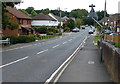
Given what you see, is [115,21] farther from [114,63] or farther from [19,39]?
[114,63]

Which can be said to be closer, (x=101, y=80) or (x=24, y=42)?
(x=101, y=80)

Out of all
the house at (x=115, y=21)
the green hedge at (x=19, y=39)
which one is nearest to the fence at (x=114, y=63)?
the green hedge at (x=19, y=39)

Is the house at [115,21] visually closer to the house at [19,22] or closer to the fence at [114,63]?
the house at [19,22]

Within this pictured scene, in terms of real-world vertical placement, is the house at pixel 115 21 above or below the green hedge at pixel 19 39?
above

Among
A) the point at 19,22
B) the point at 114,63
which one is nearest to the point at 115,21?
the point at 19,22

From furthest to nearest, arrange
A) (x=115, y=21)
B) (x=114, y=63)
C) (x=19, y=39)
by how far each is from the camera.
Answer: (x=115, y=21)
(x=19, y=39)
(x=114, y=63)

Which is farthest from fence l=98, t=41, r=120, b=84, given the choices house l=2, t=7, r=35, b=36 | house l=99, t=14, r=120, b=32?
house l=99, t=14, r=120, b=32

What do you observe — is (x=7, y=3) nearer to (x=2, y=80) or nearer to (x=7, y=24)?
(x=7, y=24)

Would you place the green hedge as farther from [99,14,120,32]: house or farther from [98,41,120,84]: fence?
[99,14,120,32]: house

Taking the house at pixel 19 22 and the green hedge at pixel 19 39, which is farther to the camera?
the house at pixel 19 22

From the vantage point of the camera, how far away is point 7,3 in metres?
27.9

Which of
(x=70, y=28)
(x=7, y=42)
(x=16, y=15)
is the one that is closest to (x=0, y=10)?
(x=7, y=42)

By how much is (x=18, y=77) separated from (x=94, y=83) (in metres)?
3.57

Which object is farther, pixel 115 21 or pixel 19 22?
pixel 115 21
